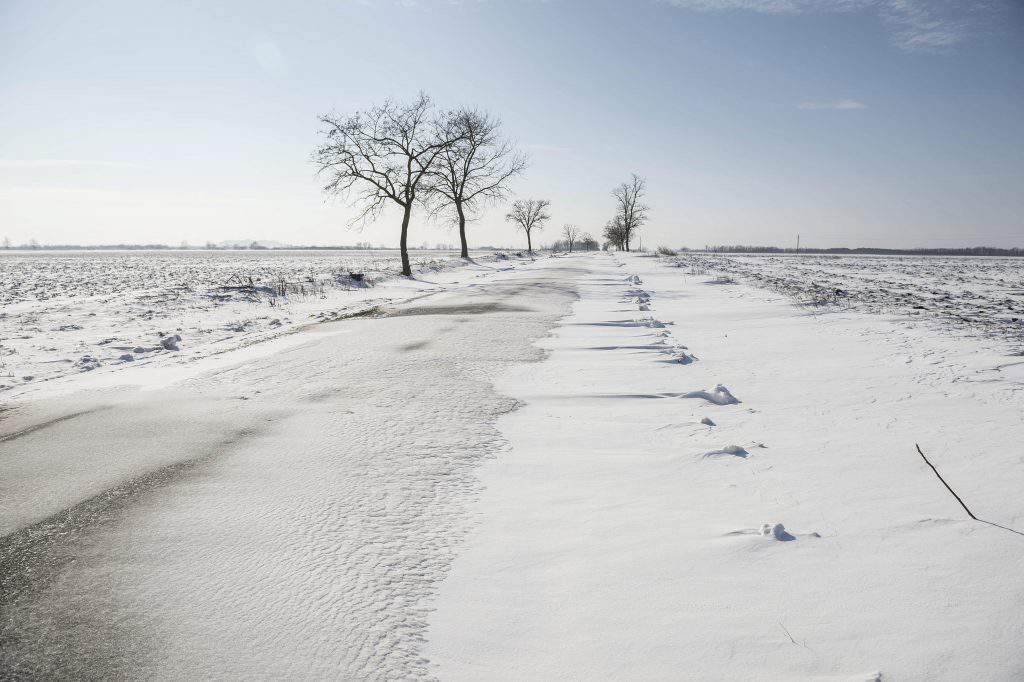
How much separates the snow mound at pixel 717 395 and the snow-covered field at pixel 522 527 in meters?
0.05

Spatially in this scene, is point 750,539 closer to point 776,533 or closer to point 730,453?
point 776,533

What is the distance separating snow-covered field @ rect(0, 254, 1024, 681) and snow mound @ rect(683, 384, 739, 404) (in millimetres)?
51

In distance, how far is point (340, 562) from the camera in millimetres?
1997

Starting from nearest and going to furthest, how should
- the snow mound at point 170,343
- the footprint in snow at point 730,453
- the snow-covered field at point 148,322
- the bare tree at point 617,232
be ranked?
the footprint in snow at point 730,453 → the snow-covered field at point 148,322 → the snow mound at point 170,343 → the bare tree at point 617,232

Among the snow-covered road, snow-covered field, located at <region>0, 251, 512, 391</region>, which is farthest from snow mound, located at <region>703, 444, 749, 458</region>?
snow-covered field, located at <region>0, 251, 512, 391</region>

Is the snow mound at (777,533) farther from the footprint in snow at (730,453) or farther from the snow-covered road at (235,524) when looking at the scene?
the snow-covered road at (235,524)

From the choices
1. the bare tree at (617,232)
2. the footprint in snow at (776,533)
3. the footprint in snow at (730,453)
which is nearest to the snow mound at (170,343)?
the footprint in snow at (730,453)

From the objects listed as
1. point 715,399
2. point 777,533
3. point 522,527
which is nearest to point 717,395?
point 715,399

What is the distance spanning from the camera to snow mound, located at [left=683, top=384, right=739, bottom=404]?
13.3ft

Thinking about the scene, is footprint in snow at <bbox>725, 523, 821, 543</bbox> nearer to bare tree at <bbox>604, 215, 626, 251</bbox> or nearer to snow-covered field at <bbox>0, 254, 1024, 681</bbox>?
snow-covered field at <bbox>0, 254, 1024, 681</bbox>

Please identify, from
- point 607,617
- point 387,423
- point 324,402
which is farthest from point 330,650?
point 324,402

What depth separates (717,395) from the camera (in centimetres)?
407

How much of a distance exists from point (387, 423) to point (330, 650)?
208cm

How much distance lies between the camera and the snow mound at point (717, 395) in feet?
13.3
